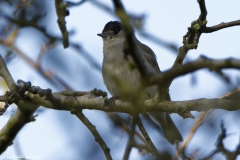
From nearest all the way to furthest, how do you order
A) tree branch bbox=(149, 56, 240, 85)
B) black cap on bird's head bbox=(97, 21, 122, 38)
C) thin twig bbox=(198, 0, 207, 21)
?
tree branch bbox=(149, 56, 240, 85)
thin twig bbox=(198, 0, 207, 21)
black cap on bird's head bbox=(97, 21, 122, 38)

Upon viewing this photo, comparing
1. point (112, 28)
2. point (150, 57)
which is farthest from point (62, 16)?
point (112, 28)

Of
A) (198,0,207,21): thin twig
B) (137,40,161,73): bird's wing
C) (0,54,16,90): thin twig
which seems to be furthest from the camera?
(137,40,161,73): bird's wing

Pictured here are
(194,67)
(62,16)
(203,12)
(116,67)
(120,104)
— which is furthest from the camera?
(116,67)

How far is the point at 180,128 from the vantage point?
314cm

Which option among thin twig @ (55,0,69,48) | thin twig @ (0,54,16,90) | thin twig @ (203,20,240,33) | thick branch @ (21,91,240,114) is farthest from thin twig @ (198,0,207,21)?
thin twig @ (0,54,16,90)

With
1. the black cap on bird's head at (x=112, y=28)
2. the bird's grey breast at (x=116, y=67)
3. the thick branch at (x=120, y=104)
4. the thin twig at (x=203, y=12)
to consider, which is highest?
the black cap on bird's head at (x=112, y=28)

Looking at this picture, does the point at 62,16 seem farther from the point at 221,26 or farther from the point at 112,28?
the point at 112,28

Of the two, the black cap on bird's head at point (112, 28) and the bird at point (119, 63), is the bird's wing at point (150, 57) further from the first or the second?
the black cap on bird's head at point (112, 28)

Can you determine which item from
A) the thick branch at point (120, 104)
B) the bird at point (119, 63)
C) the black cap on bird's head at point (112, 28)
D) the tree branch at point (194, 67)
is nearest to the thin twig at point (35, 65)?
the thick branch at point (120, 104)

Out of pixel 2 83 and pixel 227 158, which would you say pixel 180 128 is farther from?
pixel 2 83

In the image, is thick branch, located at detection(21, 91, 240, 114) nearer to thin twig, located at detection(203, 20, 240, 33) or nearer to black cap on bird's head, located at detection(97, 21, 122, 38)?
thin twig, located at detection(203, 20, 240, 33)

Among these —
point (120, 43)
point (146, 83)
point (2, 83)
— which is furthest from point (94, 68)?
point (120, 43)

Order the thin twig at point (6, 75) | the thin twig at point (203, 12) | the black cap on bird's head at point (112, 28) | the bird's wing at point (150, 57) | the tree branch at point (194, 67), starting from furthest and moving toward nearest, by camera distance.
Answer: the black cap on bird's head at point (112, 28), the bird's wing at point (150, 57), the thin twig at point (6, 75), the thin twig at point (203, 12), the tree branch at point (194, 67)

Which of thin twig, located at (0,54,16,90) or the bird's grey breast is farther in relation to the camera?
the bird's grey breast
